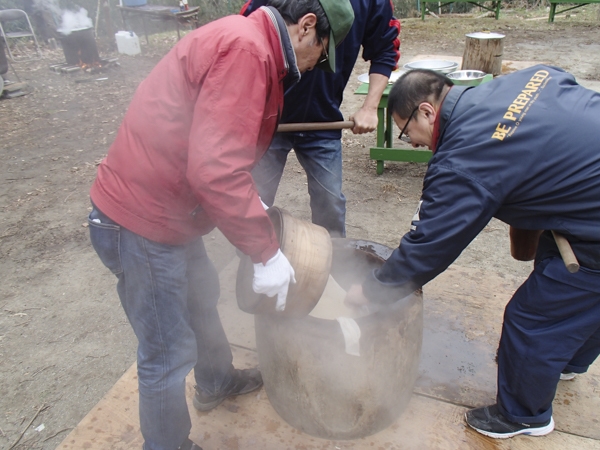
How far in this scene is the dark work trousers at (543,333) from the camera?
68.3 inches

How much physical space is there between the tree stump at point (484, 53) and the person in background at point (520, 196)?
3132 mm

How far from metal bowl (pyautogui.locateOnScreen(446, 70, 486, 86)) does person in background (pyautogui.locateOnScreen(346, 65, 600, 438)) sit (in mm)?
2524

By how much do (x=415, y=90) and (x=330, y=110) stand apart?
0.97 m

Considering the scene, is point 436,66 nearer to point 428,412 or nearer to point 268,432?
point 428,412

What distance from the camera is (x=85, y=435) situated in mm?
2072

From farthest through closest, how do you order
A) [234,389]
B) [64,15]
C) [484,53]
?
[64,15] < [484,53] < [234,389]

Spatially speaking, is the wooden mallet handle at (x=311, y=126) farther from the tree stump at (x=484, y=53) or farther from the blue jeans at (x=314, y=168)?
the tree stump at (x=484, y=53)

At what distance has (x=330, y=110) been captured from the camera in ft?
8.98

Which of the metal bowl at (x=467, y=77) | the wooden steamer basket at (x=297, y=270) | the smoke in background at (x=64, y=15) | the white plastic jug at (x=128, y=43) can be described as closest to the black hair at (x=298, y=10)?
the wooden steamer basket at (x=297, y=270)

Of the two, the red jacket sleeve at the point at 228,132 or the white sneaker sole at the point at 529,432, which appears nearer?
the red jacket sleeve at the point at 228,132

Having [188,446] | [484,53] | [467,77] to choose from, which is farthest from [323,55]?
[484,53]

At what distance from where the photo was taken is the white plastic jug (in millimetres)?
9922

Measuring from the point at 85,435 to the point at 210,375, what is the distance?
0.58 meters

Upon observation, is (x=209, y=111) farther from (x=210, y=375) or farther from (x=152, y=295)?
(x=210, y=375)
